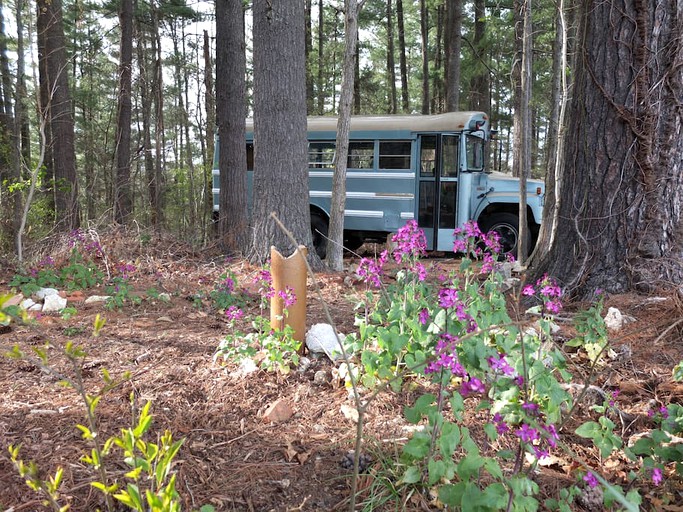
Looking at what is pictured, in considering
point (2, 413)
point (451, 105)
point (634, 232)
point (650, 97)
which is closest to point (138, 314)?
point (2, 413)

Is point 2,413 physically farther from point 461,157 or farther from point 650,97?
point 461,157

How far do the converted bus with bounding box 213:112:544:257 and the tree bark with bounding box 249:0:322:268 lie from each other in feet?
10.1

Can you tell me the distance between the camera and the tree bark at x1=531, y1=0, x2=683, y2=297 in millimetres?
3604

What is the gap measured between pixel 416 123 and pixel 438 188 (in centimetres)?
128

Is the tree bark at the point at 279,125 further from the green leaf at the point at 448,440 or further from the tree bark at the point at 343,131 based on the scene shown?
the green leaf at the point at 448,440

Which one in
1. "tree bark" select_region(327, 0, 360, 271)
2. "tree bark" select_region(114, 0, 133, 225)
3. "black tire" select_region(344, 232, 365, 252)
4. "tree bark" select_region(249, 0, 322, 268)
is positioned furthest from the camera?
"tree bark" select_region(114, 0, 133, 225)

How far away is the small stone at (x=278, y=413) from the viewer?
228cm

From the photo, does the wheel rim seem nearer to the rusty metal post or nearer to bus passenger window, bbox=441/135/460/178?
bus passenger window, bbox=441/135/460/178

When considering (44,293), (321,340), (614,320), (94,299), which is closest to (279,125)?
(94,299)

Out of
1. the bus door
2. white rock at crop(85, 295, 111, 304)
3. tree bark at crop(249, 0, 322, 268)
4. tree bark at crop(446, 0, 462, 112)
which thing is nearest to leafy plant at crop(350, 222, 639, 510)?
white rock at crop(85, 295, 111, 304)

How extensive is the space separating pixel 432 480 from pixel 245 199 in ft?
25.2

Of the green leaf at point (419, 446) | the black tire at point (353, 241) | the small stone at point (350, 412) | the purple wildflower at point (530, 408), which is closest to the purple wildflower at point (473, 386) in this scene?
the purple wildflower at point (530, 408)

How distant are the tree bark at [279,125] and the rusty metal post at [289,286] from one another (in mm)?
2985

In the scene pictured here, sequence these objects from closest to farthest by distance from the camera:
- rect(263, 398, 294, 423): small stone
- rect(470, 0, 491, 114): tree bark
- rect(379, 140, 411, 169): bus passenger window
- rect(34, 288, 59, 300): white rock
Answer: rect(263, 398, 294, 423): small stone
rect(34, 288, 59, 300): white rock
rect(379, 140, 411, 169): bus passenger window
rect(470, 0, 491, 114): tree bark
